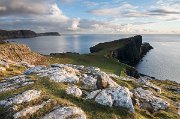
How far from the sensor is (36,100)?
32844 mm

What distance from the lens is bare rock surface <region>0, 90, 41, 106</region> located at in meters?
32.1

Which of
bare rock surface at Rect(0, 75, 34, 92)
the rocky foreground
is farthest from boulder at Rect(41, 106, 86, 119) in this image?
bare rock surface at Rect(0, 75, 34, 92)

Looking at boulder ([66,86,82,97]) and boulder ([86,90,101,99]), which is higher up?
boulder ([66,86,82,97])

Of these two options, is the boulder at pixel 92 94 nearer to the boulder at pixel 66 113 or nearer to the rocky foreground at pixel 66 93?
the rocky foreground at pixel 66 93

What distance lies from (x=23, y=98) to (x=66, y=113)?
603 cm

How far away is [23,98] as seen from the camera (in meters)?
33.0

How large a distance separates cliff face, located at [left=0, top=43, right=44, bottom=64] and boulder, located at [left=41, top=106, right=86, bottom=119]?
59.9m

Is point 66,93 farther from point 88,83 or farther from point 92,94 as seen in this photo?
point 88,83

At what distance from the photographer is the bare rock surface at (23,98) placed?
1265 inches

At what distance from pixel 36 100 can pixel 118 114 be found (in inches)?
403

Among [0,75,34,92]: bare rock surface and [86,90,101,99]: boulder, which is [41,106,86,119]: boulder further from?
[0,75,34,92]: bare rock surface

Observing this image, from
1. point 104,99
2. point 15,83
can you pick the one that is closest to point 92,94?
point 104,99

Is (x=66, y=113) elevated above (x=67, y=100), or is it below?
below

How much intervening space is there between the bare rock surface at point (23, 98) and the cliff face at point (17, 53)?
55259 millimetres
